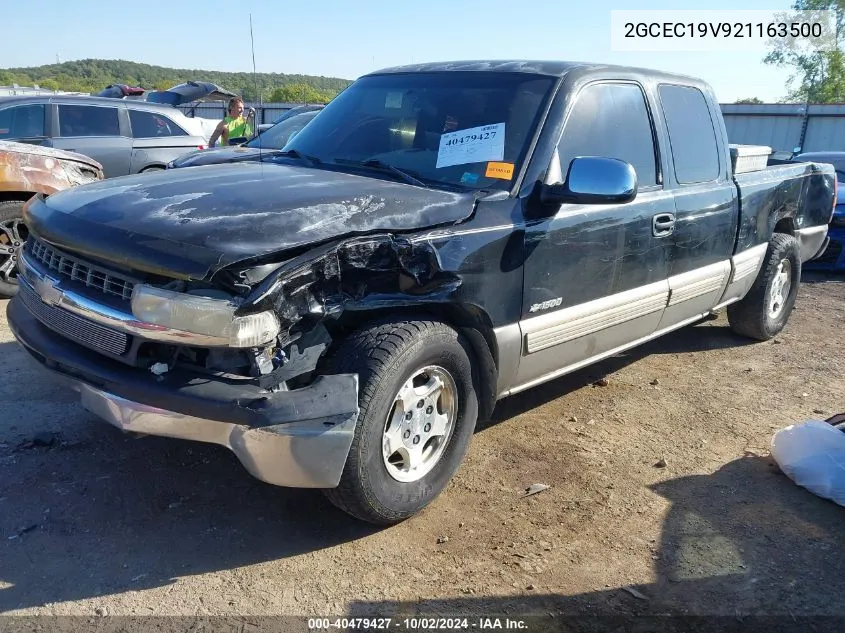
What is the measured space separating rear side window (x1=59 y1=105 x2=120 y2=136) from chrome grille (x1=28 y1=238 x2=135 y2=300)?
7022mm

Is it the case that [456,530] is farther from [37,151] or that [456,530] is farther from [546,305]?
[37,151]

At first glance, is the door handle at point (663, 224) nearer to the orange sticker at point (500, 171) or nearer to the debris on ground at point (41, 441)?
the orange sticker at point (500, 171)

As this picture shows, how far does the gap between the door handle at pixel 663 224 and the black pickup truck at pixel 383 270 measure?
13mm

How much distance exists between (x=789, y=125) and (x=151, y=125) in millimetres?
17699

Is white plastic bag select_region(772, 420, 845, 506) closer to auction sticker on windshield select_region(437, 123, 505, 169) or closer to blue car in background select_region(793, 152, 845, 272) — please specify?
auction sticker on windshield select_region(437, 123, 505, 169)

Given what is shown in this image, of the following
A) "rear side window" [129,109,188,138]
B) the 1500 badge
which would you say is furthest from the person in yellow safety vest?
the 1500 badge

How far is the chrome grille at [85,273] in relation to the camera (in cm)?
266

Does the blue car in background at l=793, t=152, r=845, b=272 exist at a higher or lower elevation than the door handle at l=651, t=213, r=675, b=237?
lower

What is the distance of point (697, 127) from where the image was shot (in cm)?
471

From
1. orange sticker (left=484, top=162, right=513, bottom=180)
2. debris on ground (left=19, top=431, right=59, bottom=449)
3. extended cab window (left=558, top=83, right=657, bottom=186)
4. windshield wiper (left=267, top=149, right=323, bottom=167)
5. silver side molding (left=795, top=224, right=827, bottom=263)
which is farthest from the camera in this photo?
silver side molding (left=795, top=224, right=827, bottom=263)

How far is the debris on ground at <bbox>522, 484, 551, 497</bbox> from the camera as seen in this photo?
343cm

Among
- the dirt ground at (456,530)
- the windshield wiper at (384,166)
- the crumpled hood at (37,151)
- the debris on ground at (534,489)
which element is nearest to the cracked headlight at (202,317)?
the dirt ground at (456,530)

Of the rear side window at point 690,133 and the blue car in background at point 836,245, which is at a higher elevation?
the rear side window at point 690,133

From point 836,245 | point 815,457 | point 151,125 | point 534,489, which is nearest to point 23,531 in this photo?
point 534,489
